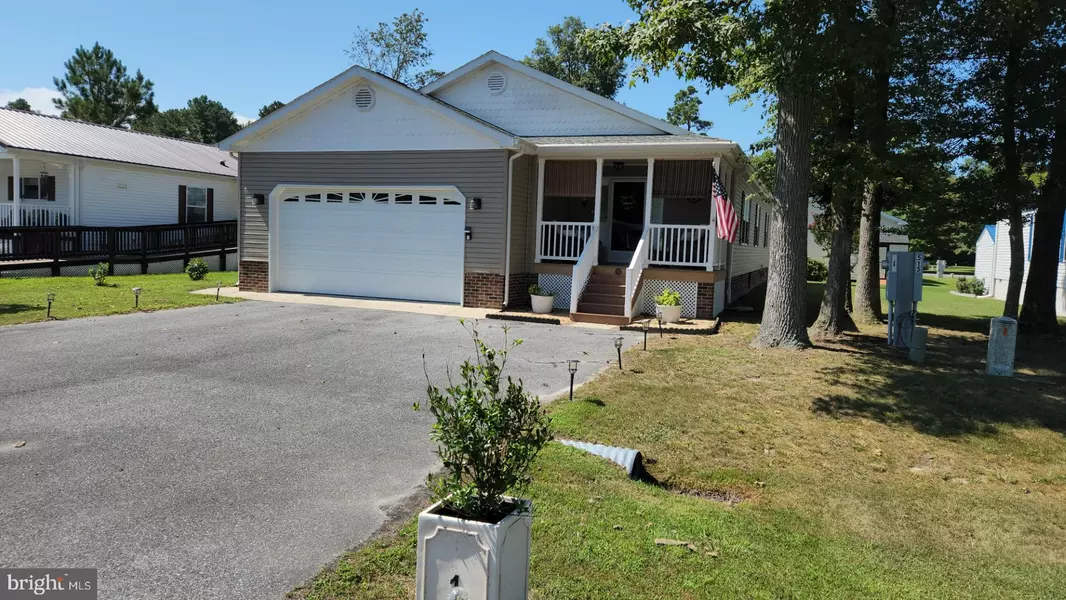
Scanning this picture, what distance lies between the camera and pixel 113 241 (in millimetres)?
19906

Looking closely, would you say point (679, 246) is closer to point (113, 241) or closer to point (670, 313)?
point (670, 313)

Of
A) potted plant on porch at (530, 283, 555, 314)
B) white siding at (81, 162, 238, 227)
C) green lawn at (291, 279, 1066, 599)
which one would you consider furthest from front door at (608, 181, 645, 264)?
white siding at (81, 162, 238, 227)

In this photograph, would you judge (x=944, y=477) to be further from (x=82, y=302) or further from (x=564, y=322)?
(x=82, y=302)

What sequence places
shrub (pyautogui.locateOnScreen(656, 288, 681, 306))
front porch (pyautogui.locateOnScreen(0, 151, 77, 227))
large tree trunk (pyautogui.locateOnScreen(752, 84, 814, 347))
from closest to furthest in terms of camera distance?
large tree trunk (pyautogui.locateOnScreen(752, 84, 814, 347)) < shrub (pyautogui.locateOnScreen(656, 288, 681, 306)) < front porch (pyautogui.locateOnScreen(0, 151, 77, 227))

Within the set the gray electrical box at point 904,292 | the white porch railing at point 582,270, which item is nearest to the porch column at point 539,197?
the white porch railing at point 582,270

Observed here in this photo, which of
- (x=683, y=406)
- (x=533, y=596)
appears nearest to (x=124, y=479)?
(x=533, y=596)

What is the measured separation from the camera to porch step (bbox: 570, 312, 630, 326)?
1291 centimetres

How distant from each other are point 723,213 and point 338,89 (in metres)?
8.49

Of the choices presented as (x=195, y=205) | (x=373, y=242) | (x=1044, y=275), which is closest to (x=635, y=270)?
(x=373, y=242)

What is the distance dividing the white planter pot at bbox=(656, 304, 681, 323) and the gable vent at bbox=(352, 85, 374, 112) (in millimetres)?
7466

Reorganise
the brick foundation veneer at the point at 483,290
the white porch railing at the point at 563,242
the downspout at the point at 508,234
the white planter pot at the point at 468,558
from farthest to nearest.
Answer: the white porch railing at the point at 563,242 → the brick foundation veneer at the point at 483,290 → the downspout at the point at 508,234 → the white planter pot at the point at 468,558

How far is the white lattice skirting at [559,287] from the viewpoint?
48.3ft

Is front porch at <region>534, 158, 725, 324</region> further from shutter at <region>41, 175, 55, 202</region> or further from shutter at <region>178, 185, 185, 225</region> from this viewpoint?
shutter at <region>41, 175, 55, 202</region>

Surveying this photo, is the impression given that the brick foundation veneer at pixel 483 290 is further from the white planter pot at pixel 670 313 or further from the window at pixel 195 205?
the window at pixel 195 205
